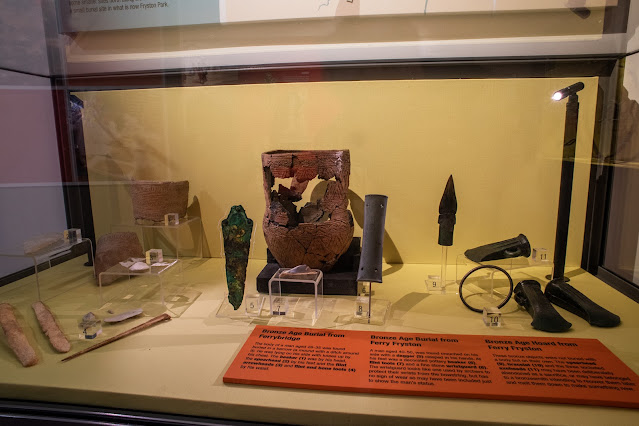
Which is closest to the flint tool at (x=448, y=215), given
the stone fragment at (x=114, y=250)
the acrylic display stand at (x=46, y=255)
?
the stone fragment at (x=114, y=250)

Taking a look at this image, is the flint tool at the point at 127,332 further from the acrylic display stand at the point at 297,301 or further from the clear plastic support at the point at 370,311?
the clear plastic support at the point at 370,311

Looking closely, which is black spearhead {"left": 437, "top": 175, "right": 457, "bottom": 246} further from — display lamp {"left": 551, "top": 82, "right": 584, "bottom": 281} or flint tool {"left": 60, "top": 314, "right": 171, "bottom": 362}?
flint tool {"left": 60, "top": 314, "right": 171, "bottom": 362}

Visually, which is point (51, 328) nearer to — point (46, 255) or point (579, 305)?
point (46, 255)

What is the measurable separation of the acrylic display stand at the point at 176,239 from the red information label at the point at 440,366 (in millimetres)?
1362

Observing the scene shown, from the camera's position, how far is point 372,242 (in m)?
2.08

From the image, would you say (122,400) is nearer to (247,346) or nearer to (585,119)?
(247,346)

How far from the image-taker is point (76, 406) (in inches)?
57.5

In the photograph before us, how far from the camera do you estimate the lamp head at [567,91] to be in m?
2.23

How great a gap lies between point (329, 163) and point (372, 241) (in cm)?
49

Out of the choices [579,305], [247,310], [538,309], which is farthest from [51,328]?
[579,305]

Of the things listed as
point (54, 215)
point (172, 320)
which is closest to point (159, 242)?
point (54, 215)

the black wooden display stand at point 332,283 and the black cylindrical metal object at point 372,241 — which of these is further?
the black wooden display stand at point 332,283

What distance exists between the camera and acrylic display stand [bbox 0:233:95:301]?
2.24m

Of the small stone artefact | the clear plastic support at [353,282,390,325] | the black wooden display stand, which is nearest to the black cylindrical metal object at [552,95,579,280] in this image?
the clear plastic support at [353,282,390,325]
